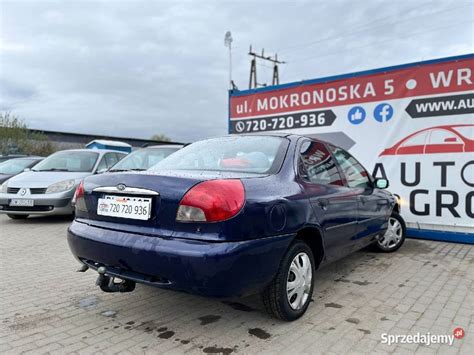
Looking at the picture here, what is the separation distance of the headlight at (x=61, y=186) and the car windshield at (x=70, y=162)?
704 mm

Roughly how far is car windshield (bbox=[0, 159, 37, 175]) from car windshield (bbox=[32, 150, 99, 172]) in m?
2.44

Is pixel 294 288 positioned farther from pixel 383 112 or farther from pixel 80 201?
pixel 383 112

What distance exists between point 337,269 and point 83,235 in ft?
9.73

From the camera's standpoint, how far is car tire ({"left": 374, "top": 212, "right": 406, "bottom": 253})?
5.54 metres

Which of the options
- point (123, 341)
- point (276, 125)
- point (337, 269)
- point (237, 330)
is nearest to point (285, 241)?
point (237, 330)

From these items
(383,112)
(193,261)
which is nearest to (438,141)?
(383,112)

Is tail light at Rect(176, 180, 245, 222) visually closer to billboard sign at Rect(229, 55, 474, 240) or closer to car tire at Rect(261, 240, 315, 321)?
car tire at Rect(261, 240, 315, 321)

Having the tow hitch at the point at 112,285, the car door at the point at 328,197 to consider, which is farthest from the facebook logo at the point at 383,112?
the tow hitch at the point at 112,285

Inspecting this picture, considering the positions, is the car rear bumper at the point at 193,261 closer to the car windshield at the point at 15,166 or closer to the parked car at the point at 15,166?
the parked car at the point at 15,166

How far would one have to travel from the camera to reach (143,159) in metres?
7.54

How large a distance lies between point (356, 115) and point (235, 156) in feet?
15.9

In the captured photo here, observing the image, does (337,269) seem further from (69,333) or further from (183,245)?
(69,333)

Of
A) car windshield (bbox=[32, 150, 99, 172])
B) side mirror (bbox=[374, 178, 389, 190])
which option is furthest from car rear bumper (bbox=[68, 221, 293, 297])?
Answer: car windshield (bbox=[32, 150, 99, 172])

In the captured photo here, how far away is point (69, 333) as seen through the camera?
2.78 metres
